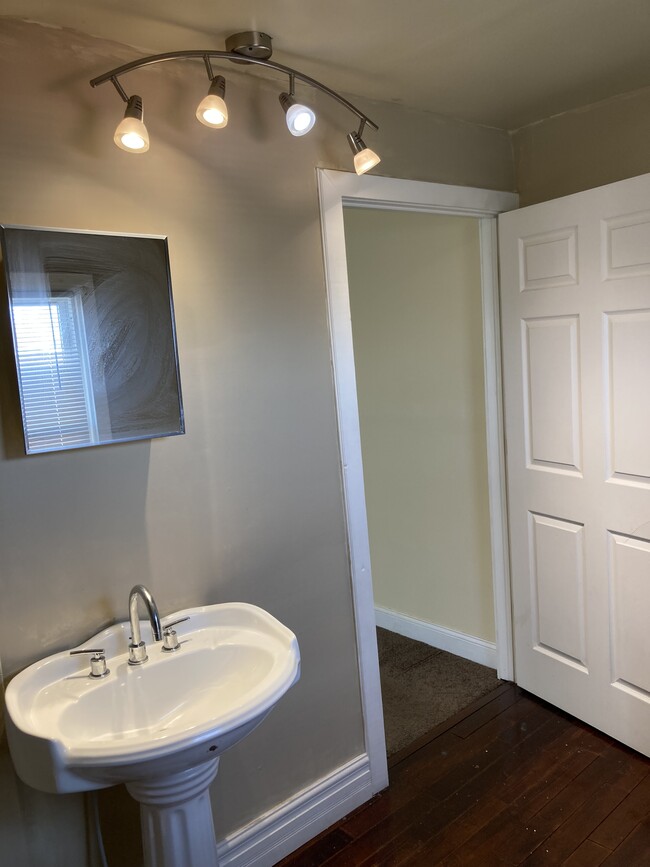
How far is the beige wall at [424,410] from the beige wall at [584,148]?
32 cm

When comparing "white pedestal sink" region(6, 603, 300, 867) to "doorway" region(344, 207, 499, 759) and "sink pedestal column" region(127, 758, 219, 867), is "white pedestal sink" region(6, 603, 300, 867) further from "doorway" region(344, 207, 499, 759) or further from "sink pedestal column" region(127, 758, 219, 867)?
"doorway" region(344, 207, 499, 759)

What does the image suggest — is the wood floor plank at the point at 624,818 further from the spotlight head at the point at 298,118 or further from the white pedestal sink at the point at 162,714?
the spotlight head at the point at 298,118

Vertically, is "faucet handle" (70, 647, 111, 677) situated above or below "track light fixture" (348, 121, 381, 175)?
below

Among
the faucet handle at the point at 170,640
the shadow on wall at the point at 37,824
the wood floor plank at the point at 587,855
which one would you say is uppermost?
the faucet handle at the point at 170,640

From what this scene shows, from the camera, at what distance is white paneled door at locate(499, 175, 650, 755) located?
7.20ft

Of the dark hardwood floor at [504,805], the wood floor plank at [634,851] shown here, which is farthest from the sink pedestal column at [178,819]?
the wood floor plank at [634,851]

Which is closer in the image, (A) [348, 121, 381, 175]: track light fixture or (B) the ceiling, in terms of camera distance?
(B) the ceiling

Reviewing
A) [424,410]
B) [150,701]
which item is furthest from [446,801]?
[424,410]

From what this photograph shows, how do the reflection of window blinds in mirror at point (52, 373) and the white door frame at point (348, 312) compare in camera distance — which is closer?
the reflection of window blinds in mirror at point (52, 373)

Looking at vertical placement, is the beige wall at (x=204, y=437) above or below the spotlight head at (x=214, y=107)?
below

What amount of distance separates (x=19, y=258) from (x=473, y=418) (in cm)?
200

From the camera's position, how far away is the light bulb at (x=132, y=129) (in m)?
1.48

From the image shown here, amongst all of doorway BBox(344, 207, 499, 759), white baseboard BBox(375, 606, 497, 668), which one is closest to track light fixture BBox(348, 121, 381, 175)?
doorway BBox(344, 207, 499, 759)

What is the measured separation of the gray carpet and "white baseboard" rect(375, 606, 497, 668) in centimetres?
3
